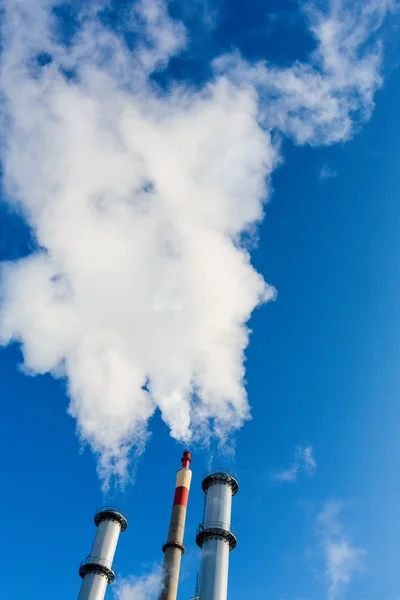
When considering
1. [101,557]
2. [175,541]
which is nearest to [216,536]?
[175,541]

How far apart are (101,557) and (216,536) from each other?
39.4ft

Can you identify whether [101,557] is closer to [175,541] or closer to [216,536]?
[175,541]

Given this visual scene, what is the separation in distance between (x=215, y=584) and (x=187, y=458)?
1404 cm

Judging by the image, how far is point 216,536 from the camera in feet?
119

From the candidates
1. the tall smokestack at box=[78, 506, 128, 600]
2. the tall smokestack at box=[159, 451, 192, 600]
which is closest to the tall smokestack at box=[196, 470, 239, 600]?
the tall smokestack at box=[159, 451, 192, 600]

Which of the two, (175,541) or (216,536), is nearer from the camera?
(216,536)

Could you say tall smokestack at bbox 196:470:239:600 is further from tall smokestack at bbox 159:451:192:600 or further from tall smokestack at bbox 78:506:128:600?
tall smokestack at bbox 78:506:128:600

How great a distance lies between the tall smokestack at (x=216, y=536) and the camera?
33438 mm

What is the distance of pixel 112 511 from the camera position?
4512cm

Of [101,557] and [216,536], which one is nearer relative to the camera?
[216,536]

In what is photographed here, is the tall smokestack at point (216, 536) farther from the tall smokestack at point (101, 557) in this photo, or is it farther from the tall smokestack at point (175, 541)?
the tall smokestack at point (101, 557)

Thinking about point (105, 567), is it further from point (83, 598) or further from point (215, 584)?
point (215, 584)

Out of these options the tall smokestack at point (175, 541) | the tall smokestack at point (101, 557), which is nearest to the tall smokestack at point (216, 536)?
the tall smokestack at point (175, 541)

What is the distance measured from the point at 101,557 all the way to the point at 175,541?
23.4ft
